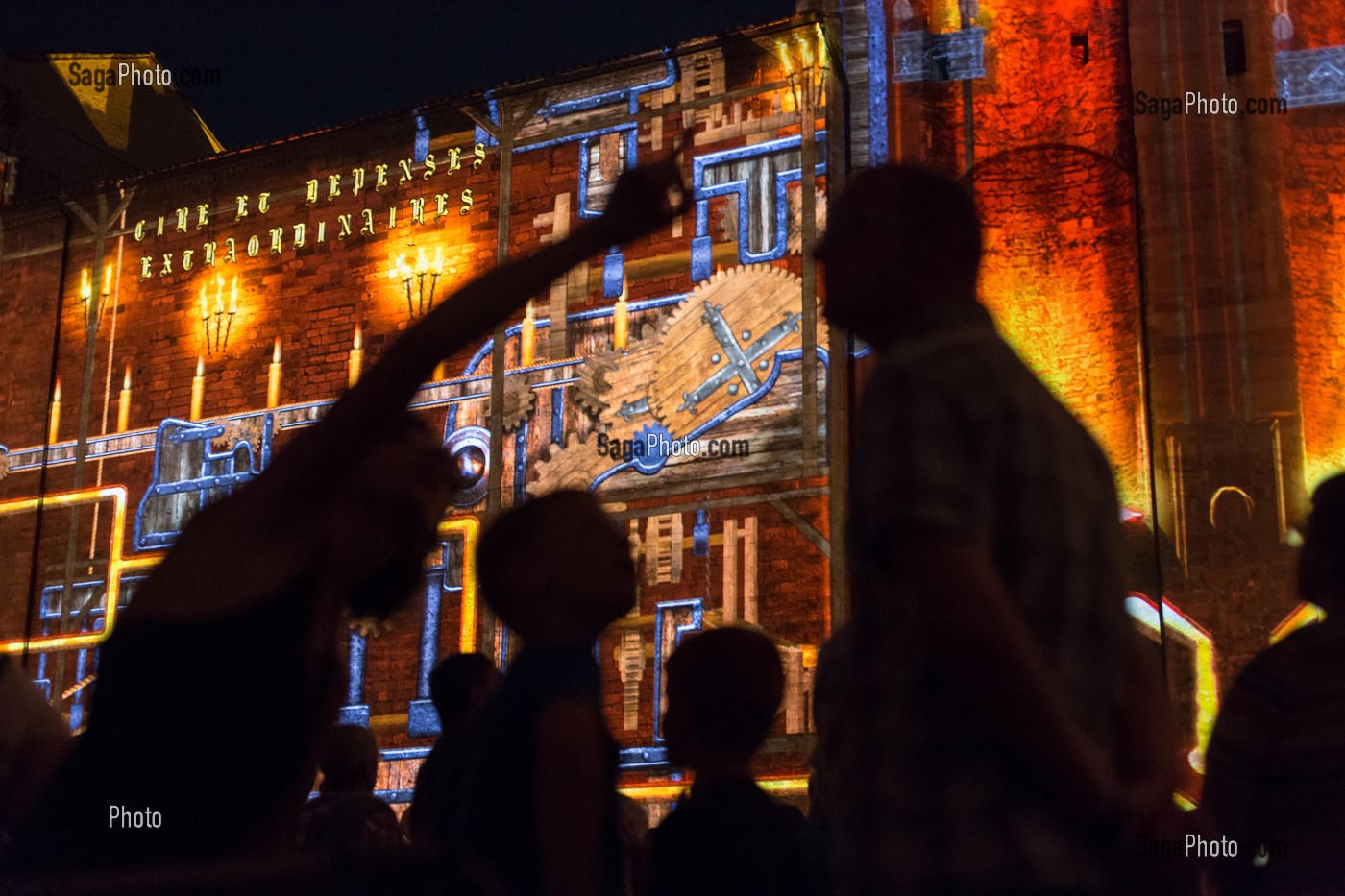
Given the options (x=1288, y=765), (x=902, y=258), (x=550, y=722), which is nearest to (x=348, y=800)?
(x=550, y=722)

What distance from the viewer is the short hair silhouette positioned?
423cm

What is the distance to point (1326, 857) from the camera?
2.70 m

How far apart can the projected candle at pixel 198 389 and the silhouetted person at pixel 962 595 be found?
11.9 meters

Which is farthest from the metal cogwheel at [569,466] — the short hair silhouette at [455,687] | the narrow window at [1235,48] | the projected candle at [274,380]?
the short hair silhouette at [455,687]

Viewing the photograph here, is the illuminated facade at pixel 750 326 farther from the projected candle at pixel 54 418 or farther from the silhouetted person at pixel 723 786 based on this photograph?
the silhouetted person at pixel 723 786

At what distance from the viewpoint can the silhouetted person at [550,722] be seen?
1986 millimetres

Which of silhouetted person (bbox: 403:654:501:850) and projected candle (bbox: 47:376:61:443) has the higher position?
projected candle (bbox: 47:376:61:443)

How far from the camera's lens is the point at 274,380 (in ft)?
41.2

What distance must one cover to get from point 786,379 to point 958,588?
9025 mm

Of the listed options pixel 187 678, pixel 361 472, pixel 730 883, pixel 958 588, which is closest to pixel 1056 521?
pixel 958 588

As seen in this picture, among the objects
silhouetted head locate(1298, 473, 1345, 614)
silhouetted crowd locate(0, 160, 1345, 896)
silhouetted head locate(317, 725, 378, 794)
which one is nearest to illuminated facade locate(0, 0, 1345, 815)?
silhouetted head locate(317, 725, 378, 794)

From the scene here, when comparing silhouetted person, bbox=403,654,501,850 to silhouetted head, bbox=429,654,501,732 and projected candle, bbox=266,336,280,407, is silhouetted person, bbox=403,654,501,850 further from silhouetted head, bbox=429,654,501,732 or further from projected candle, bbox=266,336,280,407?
projected candle, bbox=266,336,280,407

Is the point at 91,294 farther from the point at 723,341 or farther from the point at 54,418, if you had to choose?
the point at 723,341

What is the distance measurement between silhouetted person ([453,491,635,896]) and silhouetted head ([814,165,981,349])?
73cm
